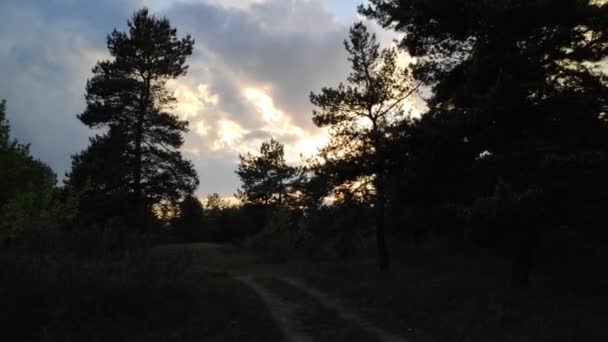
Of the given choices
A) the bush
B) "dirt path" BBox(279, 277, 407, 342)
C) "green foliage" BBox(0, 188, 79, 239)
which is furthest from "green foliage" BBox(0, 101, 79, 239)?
"dirt path" BBox(279, 277, 407, 342)

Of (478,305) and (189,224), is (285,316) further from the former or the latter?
(189,224)

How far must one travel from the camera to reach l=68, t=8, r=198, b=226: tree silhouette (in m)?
29.3

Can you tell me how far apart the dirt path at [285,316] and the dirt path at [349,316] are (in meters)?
1.27

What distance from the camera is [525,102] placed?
12.6 metres

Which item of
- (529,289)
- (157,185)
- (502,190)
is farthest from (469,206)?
(157,185)

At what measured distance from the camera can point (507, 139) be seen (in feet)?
43.1

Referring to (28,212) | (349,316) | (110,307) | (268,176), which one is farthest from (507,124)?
(268,176)

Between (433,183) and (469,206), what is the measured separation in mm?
2064

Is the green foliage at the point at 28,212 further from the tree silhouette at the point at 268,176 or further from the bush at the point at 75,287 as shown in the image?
the tree silhouette at the point at 268,176

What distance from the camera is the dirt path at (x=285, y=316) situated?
1055 cm

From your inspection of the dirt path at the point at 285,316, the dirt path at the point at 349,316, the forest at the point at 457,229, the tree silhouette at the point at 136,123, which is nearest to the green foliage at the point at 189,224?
the tree silhouette at the point at 136,123

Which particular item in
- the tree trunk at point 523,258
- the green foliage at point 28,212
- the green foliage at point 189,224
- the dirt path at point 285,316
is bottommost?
the dirt path at point 285,316

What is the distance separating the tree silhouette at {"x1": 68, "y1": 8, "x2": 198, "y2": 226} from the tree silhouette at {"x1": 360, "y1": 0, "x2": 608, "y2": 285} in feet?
67.4

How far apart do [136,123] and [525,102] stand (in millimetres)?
24074
